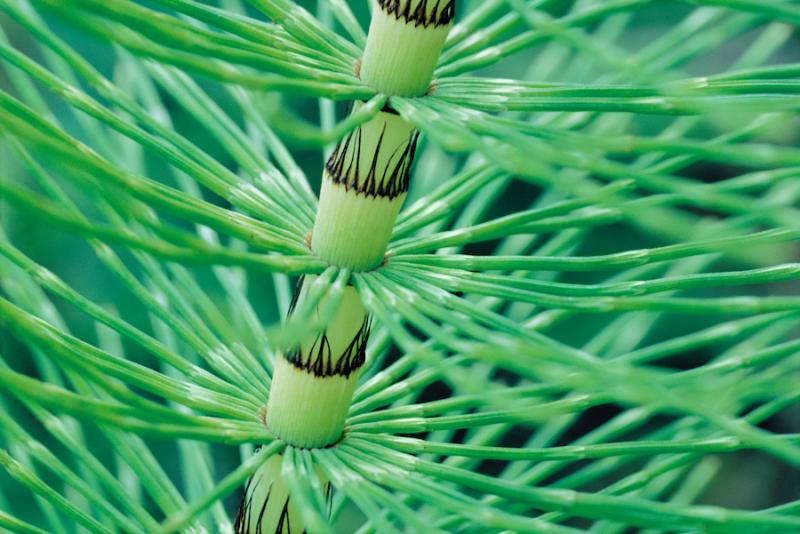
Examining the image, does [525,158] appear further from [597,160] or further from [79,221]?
[79,221]

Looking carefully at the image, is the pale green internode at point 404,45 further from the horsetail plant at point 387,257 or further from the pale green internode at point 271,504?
the pale green internode at point 271,504

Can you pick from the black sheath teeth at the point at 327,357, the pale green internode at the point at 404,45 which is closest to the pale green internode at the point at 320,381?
the black sheath teeth at the point at 327,357

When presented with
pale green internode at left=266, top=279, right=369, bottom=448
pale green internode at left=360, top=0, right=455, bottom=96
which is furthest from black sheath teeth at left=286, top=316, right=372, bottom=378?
pale green internode at left=360, top=0, right=455, bottom=96

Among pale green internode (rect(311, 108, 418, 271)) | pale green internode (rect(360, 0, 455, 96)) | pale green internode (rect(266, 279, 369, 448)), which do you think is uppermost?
pale green internode (rect(360, 0, 455, 96))

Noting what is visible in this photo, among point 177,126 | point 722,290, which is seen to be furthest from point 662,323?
point 177,126

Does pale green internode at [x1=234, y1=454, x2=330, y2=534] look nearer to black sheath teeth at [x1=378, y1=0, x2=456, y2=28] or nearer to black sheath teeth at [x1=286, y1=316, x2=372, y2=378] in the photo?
black sheath teeth at [x1=286, y1=316, x2=372, y2=378]

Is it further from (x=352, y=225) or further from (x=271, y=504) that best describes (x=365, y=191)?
(x=271, y=504)

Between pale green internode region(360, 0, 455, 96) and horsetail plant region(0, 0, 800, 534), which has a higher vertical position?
pale green internode region(360, 0, 455, 96)
